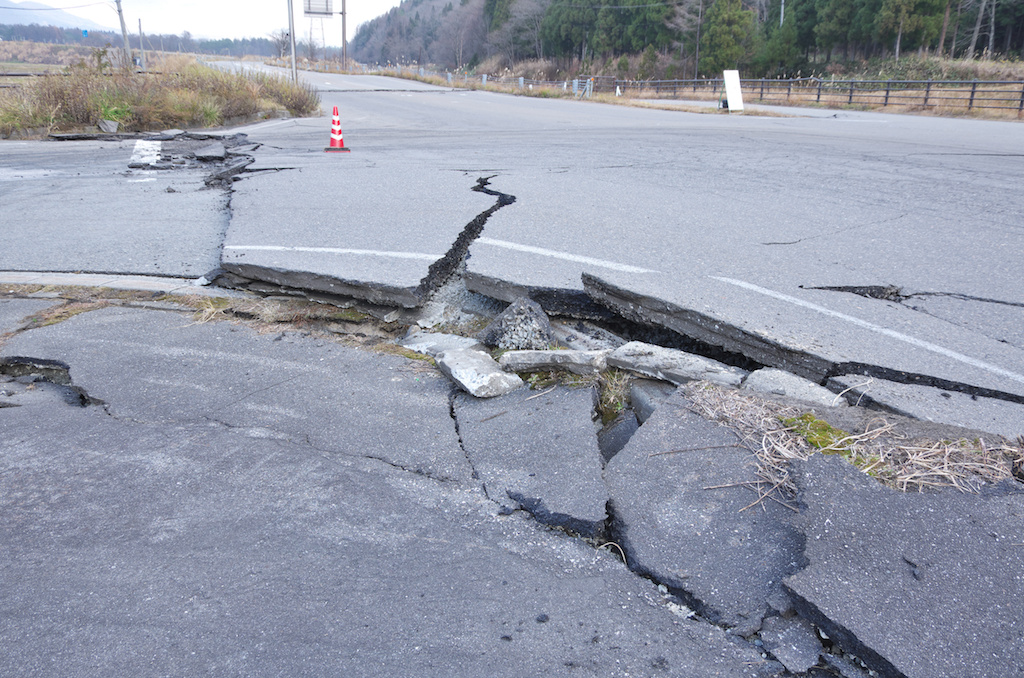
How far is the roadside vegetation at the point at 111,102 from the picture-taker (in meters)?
14.0

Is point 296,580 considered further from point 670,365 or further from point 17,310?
point 17,310

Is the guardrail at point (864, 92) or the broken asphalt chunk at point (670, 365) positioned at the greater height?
the guardrail at point (864, 92)

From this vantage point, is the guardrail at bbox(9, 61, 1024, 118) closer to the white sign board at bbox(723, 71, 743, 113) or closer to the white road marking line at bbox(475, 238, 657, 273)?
the white sign board at bbox(723, 71, 743, 113)

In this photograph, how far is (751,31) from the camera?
165 feet

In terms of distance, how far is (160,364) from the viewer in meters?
3.73

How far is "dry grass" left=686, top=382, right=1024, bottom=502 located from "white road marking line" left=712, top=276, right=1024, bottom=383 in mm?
1051

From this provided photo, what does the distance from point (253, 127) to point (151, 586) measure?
52.8 ft

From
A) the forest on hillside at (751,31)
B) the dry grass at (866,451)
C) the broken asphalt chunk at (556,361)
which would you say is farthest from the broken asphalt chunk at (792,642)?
the forest on hillside at (751,31)

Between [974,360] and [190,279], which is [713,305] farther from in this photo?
[190,279]

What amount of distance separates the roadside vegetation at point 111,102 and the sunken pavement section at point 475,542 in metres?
13.9

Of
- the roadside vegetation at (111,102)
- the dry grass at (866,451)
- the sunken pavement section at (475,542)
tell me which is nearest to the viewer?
the sunken pavement section at (475,542)

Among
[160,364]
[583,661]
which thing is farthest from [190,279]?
[583,661]

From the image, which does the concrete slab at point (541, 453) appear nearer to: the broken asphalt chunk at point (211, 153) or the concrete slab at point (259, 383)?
the concrete slab at point (259, 383)

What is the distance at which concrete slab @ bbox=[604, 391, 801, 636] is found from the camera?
2105mm
